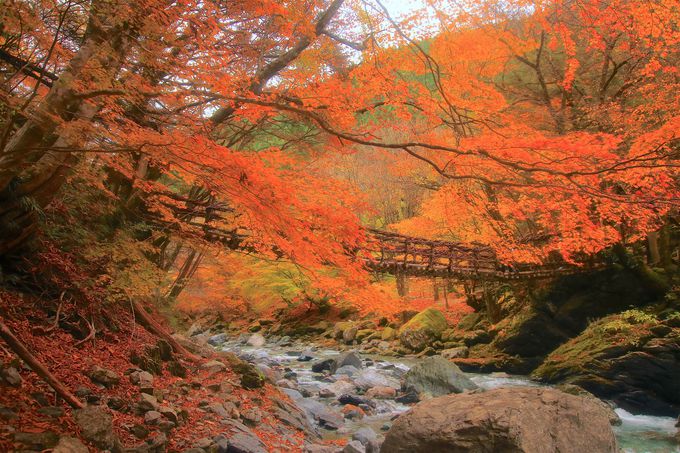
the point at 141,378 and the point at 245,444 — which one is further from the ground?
the point at 141,378

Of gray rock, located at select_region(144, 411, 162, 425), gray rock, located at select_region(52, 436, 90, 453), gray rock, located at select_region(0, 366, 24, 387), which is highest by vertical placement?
gray rock, located at select_region(0, 366, 24, 387)

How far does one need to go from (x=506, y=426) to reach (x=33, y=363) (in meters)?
3.43

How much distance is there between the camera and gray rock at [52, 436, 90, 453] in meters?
2.34

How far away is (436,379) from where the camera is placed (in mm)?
8180

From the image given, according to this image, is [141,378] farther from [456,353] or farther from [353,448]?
[456,353]

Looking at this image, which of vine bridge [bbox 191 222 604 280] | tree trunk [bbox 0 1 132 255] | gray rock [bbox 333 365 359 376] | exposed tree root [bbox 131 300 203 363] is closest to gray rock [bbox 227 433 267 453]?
exposed tree root [bbox 131 300 203 363]

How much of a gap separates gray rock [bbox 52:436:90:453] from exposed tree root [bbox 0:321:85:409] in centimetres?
41

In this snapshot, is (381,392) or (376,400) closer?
(376,400)

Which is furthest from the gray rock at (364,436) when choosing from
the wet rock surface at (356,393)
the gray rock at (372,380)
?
the gray rock at (372,380)

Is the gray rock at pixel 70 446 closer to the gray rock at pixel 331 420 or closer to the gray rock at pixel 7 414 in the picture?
the gray rock at pixel 7 414

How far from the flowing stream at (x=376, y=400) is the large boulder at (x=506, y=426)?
2.02 meters

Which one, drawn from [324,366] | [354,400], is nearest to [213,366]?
[354,400]

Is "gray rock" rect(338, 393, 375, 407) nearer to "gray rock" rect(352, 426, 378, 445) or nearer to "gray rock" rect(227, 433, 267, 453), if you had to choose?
"gray rock" rect(352, 426, 378, 445)

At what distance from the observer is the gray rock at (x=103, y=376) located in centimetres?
357
